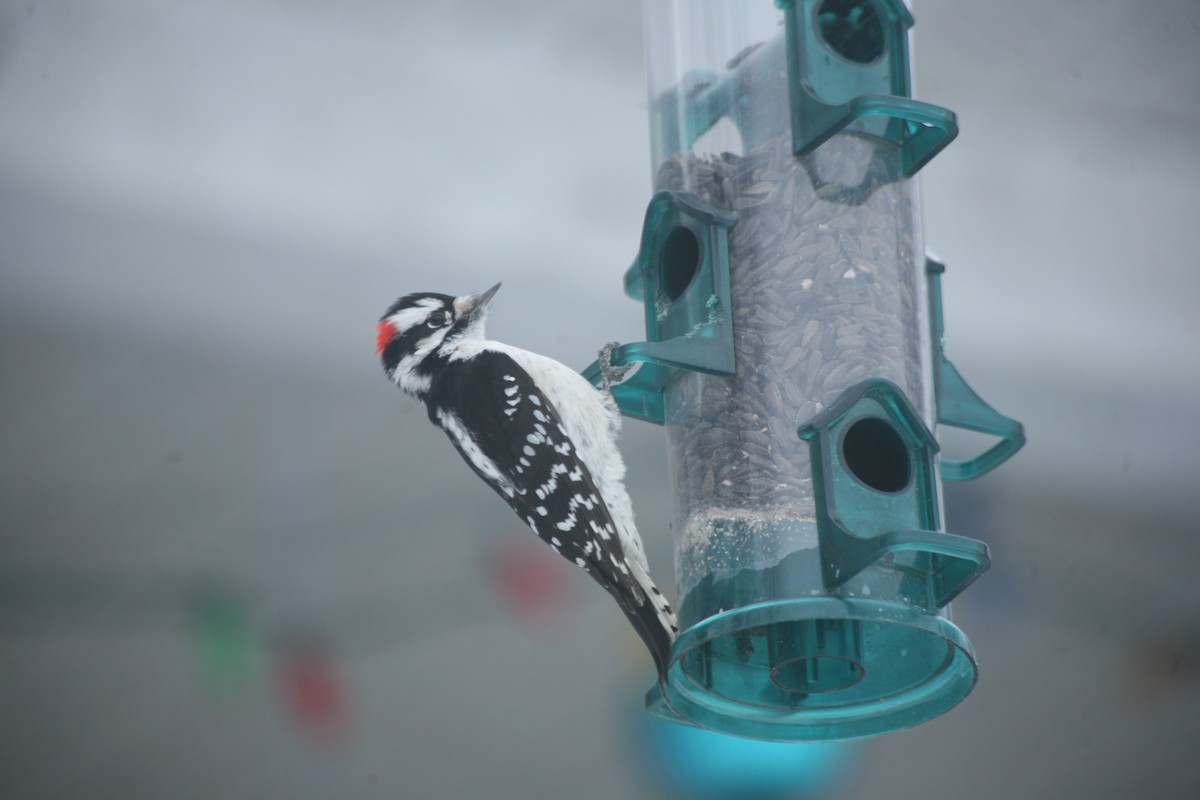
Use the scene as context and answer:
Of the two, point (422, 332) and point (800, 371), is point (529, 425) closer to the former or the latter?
point (422, 332)

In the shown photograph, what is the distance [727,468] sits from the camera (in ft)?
12.1

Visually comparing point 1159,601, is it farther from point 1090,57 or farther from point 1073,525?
point 1090,57

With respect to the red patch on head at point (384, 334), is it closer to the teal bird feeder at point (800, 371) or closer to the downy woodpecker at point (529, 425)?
the downy woodpecker at point (529, 425)

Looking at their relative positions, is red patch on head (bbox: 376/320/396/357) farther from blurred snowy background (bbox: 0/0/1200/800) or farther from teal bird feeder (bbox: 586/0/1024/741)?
teal bird feeder (bbox: 586/0/1024/741)

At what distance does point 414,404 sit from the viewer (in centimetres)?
621

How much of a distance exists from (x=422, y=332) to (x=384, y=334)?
16cm

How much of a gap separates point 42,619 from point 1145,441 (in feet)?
17.0

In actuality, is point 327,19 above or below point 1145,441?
above

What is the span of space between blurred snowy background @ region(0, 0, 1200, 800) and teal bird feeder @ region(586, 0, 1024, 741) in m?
2.01

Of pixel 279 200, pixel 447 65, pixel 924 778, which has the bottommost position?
pixel 924 778

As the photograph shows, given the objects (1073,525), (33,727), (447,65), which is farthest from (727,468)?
(33,727)

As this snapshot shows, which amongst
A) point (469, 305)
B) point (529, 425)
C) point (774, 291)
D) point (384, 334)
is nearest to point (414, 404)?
point (384, 334)

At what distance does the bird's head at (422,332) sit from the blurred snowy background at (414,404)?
68cm

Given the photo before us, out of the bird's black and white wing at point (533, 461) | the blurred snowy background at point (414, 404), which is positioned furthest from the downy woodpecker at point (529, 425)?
the blurred snowy background at point (414, 404)
